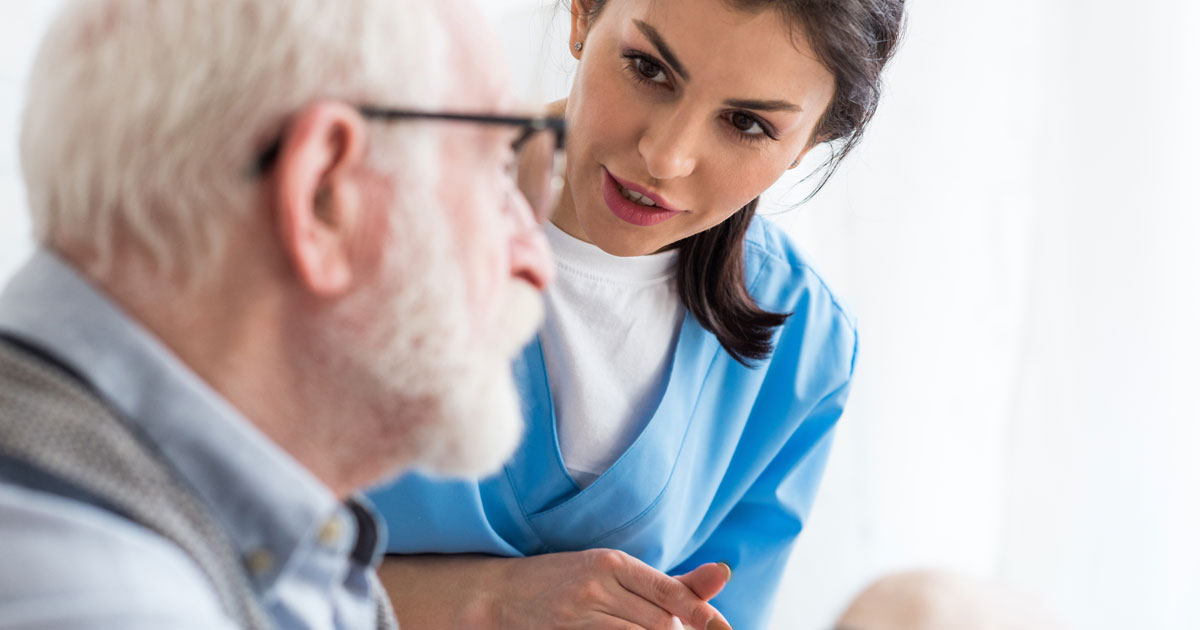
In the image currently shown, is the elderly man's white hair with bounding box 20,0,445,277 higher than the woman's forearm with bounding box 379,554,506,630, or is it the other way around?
the elderly man's white hair with bounding box 20,0,445,277

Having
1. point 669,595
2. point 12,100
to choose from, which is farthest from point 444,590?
point 12,100

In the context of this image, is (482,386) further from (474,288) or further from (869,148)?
(869,148)

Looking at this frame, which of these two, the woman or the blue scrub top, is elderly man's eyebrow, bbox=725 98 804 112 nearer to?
the woman

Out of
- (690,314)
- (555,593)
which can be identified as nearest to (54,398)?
(555,593)

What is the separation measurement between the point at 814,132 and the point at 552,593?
57cm

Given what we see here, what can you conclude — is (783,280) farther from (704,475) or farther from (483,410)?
(483,410)

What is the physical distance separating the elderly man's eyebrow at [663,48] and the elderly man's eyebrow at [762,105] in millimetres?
51

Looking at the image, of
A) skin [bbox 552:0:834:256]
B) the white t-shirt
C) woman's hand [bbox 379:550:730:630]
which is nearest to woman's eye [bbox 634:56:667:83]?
skin [bbox 552:0:834:256]

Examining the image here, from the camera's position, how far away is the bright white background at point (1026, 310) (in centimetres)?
182

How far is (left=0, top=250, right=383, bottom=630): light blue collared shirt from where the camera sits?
500mm

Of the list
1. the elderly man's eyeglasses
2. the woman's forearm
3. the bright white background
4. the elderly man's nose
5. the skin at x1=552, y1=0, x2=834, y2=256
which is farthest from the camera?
the bright white background

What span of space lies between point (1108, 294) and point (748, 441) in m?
0.96

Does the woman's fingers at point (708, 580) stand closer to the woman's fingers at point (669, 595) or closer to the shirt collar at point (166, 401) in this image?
the woman's fingers at point (669, 595)

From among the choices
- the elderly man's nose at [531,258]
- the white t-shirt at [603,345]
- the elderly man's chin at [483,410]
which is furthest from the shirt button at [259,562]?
the white t-shirt at [603,345]
